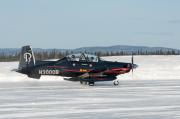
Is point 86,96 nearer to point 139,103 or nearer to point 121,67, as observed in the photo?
point 139,103

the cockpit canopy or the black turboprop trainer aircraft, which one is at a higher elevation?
the cockpit canopy

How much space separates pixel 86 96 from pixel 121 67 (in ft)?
26.7

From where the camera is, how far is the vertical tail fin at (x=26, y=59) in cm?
2720

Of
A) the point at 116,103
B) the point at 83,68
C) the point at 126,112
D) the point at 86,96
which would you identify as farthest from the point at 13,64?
the point at 126,112

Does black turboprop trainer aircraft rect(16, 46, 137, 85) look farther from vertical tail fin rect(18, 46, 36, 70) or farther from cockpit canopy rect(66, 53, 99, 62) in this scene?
vertical tail fin rect(18, 46, 36, 70)

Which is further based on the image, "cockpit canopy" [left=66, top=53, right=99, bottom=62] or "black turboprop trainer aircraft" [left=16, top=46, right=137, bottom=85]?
"cockpit canopy" [left=66, top=53, right=99, bottom=62]

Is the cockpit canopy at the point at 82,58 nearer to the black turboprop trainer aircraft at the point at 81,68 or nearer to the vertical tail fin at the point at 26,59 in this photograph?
the black turboprop trainer aircraft at the point at 81,68

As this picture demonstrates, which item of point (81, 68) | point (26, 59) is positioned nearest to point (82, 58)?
point (81, 68)

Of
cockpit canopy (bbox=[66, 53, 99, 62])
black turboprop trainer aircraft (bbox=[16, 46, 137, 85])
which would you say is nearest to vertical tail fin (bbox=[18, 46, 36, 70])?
black turboprop trainer aircraft (bbox=[16, 46, 137, 85])

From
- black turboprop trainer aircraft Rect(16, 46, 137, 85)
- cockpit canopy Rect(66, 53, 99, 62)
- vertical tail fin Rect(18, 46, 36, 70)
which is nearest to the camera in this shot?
black turboprop trainer aircraft Rect(16, 46, 137, 85)

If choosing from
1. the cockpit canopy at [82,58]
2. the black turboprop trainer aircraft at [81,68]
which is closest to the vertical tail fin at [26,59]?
the black turboprop trainer aircraft at [81,68]

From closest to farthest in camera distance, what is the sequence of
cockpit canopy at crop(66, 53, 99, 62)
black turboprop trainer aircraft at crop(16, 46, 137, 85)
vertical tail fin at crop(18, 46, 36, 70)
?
black turboprop trainer aircraft at crop(16, 46, 137, 85), cockpit canopy at crop(66, 53, 99, 62), vertical tail fin at crop(18, 46, 36, 70)

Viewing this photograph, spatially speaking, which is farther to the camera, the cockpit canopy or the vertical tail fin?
the vertical tail fin

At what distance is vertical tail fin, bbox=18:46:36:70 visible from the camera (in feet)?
89.2
